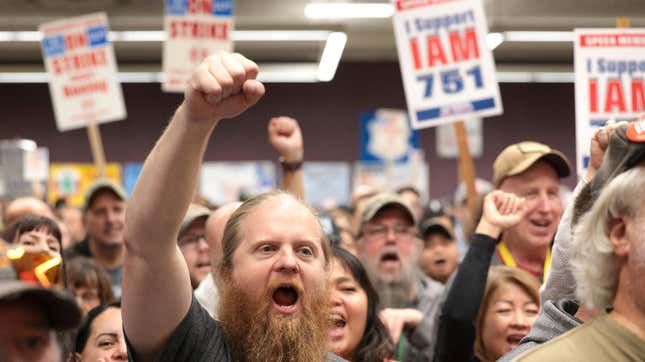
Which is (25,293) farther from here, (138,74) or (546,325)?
(138,74)

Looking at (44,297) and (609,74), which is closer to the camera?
(44,297)

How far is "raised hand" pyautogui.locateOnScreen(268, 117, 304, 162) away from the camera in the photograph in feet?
13.2

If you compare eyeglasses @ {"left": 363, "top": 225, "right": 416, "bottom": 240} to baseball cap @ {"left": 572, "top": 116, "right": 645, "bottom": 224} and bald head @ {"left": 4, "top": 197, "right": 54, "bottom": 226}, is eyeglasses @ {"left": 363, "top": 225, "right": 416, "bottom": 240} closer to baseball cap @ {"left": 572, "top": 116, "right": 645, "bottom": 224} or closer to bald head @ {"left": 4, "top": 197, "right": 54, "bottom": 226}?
bald head @ {"left": 4, "top": 197, "right": 54, "bottom": 226}

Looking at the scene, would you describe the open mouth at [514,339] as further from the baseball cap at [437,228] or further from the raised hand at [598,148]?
the baseball cap at [437,228]

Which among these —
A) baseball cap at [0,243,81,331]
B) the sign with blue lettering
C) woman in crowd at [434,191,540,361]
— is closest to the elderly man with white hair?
baseball cap at [0,243,81,331]

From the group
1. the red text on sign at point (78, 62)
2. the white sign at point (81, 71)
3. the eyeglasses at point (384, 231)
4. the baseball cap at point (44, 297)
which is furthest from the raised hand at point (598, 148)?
the red text on sign at point (78, 62)

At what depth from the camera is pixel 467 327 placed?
3.50 m

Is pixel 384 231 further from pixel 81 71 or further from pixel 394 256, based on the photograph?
pixel 81 71

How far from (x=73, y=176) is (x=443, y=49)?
13747mm

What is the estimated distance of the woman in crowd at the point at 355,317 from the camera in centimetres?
352

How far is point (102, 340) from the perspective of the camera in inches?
132

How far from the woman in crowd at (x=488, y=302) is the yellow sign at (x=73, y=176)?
48.6ft

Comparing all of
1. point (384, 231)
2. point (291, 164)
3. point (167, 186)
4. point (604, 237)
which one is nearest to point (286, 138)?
point (291, 164)

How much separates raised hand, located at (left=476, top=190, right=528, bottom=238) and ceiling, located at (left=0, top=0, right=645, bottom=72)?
9919mm
